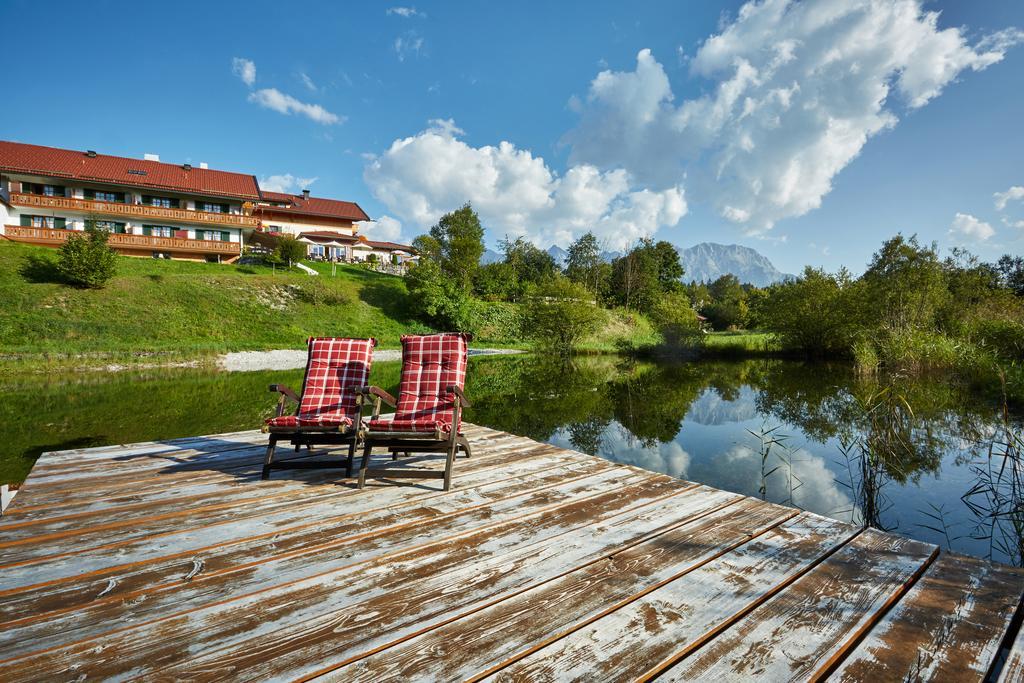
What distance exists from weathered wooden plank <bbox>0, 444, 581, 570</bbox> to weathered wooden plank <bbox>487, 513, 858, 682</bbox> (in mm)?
1955

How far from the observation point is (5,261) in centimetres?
2038

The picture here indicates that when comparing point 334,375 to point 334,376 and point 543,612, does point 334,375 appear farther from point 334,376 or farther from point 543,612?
point 543,612

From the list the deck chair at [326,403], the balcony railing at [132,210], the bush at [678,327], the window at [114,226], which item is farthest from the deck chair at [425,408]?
the window at [114,226]

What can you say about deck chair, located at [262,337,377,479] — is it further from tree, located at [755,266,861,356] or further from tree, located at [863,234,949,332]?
tree, located at [755,266,861,356]

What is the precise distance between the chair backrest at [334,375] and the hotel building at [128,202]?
2973cm

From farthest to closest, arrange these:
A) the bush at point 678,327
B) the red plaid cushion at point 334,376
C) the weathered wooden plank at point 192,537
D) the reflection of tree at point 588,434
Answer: the bush at point 678,327, the reflection of tree at point 588,434, the red plaid cushion at point 334,376, the weathered wooden plank at point 192,537

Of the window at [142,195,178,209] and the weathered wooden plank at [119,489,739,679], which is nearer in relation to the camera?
the weathered wooden plank at [119,489,739,679]

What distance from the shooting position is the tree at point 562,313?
25.2 metres

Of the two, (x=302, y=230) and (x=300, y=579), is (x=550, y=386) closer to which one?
(x=300, y=579)

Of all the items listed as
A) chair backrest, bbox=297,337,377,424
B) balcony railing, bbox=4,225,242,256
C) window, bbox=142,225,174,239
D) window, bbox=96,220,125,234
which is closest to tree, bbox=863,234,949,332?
chair backrest, bbox=297,337,377,424

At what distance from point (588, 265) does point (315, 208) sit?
90.1 feet

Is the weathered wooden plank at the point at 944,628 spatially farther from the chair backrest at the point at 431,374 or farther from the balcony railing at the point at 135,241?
the balcony railing at the point at 135,241

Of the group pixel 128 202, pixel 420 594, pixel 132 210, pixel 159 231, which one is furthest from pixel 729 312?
pixel 420 594

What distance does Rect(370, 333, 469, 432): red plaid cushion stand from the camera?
4.33 m
